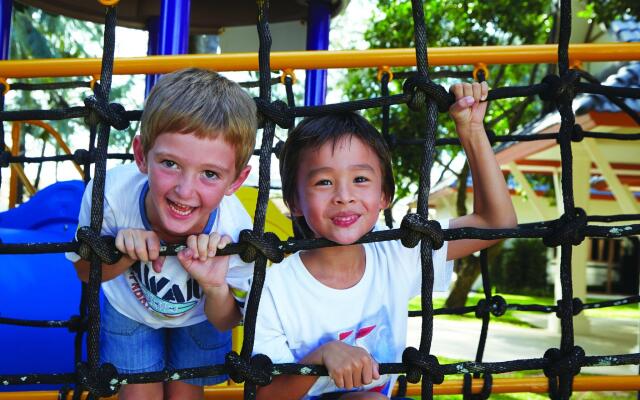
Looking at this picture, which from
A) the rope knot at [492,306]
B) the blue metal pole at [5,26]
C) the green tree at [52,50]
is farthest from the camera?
the green tree at [52,50]

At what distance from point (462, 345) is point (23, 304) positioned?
464 cm

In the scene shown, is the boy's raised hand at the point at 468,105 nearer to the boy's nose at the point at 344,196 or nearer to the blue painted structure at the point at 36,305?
the boy's nose at the point at 344,196

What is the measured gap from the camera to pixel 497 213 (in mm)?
1365

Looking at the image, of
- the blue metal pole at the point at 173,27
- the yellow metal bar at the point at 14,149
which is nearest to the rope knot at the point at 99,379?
the blue metal pole at the point at 173,27

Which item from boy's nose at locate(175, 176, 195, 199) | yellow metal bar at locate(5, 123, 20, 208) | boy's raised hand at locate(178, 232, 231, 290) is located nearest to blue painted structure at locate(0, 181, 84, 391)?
boy's raised hand at locate(178, 232, 231, 290)

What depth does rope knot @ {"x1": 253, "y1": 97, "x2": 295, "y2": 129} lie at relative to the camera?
1216 mm

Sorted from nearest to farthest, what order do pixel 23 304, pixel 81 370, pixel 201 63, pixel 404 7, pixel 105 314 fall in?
pixel 81 370
pixel 105 314
pixel 201 63
pixel 23 304
pixel 404 7

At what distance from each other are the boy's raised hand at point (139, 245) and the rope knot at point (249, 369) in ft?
0.71

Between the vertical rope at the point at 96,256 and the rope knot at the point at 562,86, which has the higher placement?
the rope knot at the point at 562,86

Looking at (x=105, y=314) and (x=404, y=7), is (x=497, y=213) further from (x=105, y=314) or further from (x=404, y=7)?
(x=404, y=7)

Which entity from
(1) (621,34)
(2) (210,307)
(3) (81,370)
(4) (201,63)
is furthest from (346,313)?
(1) (621,34)

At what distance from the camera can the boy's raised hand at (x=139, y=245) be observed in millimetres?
1168

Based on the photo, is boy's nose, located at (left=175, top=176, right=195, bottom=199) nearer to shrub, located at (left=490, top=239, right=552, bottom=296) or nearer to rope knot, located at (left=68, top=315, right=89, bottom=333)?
rope knot, located at (left=68, top=315, right=89, bottom=333)

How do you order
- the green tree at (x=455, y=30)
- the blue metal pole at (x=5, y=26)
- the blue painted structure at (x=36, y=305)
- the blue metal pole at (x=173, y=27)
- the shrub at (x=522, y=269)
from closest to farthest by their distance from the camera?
the blue painted structure at (x=36, y=305) → the blue metal pole at (x=173, y=27) → the blue metal pole at (x=5, y=26) → the green tree at (x=455, y=30) → the shrub at (x=522, y=269)
